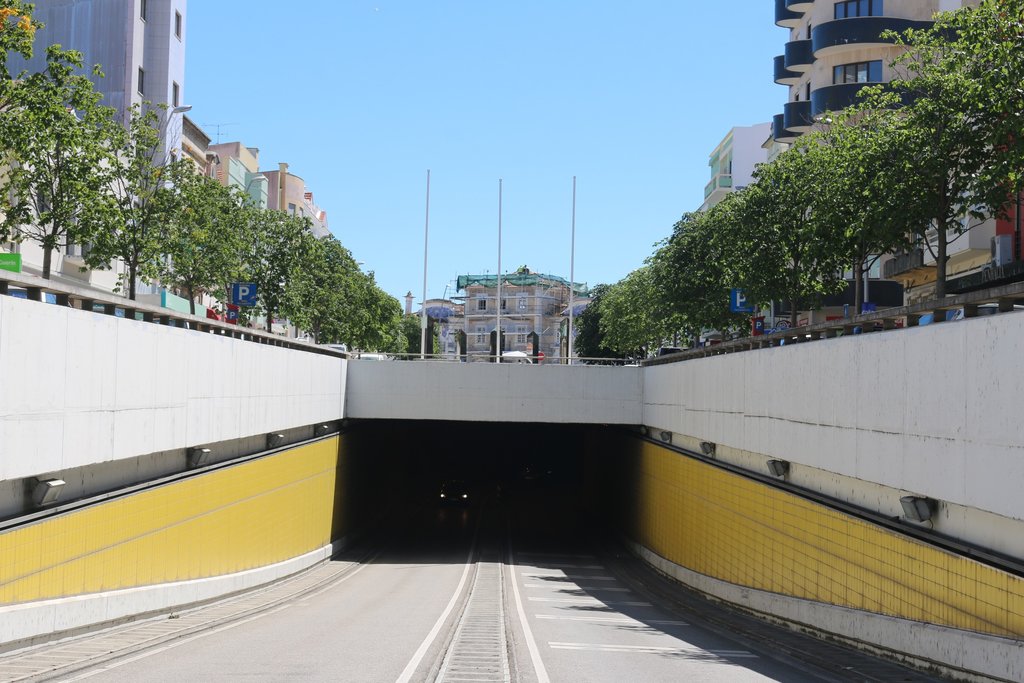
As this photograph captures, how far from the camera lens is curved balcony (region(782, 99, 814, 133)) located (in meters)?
55.6

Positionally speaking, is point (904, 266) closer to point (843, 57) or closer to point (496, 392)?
point (496, 392)

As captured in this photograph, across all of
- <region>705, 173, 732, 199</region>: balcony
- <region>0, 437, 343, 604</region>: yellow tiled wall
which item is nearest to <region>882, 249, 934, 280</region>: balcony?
<region>0, 437, 343, 604</region>: yellow tiled wall

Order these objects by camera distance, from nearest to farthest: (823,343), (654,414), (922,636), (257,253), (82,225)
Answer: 1. (922,636)
2. (823,343)
3. (82,225)
4. (654,414)
5. (257,253)

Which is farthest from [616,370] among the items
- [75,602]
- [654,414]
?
[75,602]

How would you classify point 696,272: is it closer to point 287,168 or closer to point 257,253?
point 257,253

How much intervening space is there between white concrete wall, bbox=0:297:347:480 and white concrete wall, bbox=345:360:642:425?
1338cm

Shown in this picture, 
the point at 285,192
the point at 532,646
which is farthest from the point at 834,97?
the point at 285,192

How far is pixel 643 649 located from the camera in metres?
17.6

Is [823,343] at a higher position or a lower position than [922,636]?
higher

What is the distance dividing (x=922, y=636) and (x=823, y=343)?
19.9 ft

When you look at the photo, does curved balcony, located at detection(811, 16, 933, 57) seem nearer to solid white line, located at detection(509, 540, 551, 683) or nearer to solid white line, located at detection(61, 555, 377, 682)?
solid white line, located at detection(509, 540, 551, 683)

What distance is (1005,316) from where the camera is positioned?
12266 millimetres

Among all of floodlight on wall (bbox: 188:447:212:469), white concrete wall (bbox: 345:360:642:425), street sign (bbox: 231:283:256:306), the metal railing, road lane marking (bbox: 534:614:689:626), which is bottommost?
road lane marking (bbox: 534:614:689:626)

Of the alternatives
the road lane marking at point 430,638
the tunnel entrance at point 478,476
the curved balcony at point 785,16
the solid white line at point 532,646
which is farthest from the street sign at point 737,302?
the curved balcony at point 785,16
